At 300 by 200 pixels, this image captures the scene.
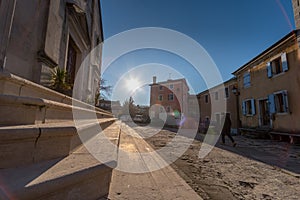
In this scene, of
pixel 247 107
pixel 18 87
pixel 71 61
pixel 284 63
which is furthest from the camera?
pixel 247 107

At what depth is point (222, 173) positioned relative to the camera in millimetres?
2754

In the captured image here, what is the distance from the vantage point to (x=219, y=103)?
1580cm

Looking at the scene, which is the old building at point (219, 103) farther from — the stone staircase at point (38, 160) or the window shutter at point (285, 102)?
the stone staircase at point (38, 160)

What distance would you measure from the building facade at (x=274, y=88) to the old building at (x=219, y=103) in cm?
167

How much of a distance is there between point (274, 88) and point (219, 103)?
23.6ft

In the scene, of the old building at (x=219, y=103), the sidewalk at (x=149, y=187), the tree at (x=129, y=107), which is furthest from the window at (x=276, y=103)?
the tree at (x=129, y=107)

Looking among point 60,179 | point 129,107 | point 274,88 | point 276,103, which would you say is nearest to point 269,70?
point 274,88

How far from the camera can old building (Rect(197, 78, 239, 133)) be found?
13203 millimetres

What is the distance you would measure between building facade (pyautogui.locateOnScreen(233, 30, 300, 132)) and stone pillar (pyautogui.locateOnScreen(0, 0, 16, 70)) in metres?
10.7

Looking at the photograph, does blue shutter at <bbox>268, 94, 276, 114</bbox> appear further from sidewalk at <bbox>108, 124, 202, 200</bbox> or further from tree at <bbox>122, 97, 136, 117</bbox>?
tree at <bbox>122, 97, 136, 117</bbox>

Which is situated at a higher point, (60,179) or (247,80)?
(247,80)

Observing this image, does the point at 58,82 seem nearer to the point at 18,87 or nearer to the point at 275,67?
the point at 18,87

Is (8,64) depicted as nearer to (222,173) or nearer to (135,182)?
(135,182)

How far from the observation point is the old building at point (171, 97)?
27.0m
